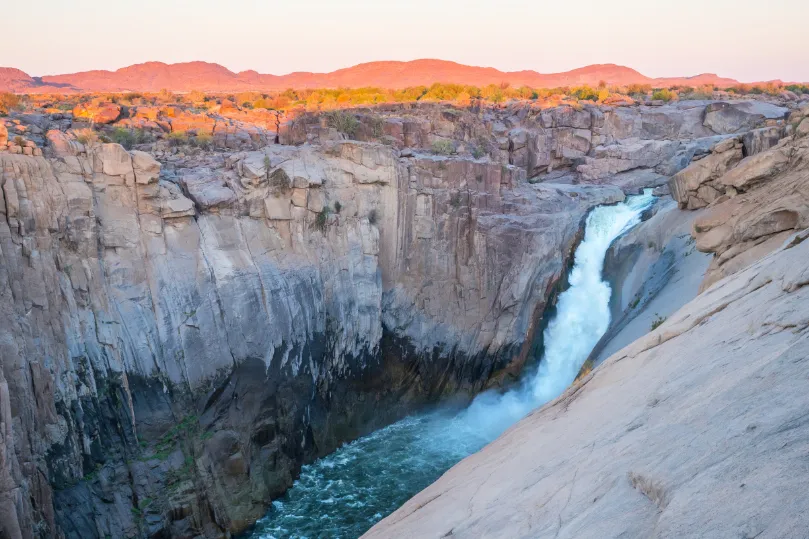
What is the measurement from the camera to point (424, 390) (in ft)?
70.6

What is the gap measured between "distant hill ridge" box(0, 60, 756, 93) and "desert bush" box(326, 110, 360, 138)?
127 ft

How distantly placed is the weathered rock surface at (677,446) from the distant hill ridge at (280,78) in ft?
184

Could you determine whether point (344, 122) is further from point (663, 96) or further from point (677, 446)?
point (663, 96)

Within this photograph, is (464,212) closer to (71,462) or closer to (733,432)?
(71,462)

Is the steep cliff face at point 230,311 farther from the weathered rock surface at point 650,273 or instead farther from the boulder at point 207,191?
the weathered rock surface at point 650,273

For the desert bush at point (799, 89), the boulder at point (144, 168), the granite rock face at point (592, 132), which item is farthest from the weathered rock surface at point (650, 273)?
the desert bush at point (799, 89)

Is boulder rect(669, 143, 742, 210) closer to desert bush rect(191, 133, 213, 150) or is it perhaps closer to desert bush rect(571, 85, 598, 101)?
desert bush rect(191, 133, 213, 150)

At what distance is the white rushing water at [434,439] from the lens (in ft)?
53.2

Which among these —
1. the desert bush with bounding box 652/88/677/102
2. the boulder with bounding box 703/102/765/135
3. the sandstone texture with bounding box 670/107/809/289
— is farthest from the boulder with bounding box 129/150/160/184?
the desert bush with bounding box 652/88/677/102

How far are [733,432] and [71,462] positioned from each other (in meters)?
13.4

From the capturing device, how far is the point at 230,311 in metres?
16.5

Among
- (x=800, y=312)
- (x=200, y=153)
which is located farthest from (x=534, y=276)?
(x=800, y=312)

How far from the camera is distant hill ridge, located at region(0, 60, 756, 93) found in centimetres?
6112

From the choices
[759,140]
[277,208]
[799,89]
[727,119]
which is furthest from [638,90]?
[277,208]
